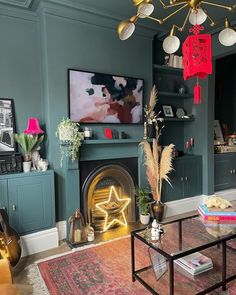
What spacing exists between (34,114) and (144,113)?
61.8 inches

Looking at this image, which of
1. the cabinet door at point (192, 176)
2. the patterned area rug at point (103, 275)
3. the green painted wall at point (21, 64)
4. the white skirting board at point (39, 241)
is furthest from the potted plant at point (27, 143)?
the cabinet door at point (192, 176)

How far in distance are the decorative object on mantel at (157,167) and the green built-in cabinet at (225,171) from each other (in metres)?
1.47

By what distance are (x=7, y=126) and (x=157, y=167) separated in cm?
206

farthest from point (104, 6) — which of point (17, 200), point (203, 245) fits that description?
point (203, 245)

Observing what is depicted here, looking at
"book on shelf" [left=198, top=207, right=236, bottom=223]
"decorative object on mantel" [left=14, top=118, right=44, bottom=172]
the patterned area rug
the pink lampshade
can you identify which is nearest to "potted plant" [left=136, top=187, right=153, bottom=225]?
the patterned area rug

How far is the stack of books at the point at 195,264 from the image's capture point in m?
2.16

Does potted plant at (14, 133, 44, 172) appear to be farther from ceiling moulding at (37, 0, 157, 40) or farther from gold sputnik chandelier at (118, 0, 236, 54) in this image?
gold sputnik chandelier at (118, 0, 236, 54)

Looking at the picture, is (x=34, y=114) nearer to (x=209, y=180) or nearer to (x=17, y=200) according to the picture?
(x=17, y=200)

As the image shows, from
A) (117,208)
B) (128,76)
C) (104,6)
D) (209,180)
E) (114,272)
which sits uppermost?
(104,6)

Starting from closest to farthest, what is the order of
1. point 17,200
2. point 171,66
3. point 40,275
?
point 40,275
point 17,200
point 171,66

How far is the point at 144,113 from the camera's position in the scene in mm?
3564

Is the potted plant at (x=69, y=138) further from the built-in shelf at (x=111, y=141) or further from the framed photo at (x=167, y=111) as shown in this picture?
the framed photo at (x=167, y=111)

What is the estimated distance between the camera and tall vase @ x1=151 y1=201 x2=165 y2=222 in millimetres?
3482

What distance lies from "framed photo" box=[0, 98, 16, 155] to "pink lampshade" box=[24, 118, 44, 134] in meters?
0.22
